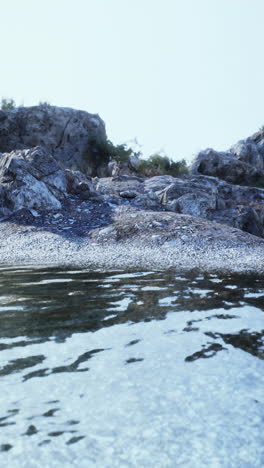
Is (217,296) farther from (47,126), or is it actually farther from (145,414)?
(47,126)

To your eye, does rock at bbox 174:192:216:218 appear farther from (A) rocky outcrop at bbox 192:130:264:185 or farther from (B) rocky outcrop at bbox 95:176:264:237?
(A) rocky outcrop at bbox 192:130:264:185

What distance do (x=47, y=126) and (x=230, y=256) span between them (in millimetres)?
17501

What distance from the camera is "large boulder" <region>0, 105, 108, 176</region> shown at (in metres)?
23.3

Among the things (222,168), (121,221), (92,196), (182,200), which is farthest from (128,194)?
(222,168)

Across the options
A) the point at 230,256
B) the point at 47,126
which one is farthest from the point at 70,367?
the point at 47,126

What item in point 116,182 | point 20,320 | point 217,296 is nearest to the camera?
point 20,320

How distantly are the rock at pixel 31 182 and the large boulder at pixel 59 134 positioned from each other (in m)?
8.99

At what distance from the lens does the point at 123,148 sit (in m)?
24.9

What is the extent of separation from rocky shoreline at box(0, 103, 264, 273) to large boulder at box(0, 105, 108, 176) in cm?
670

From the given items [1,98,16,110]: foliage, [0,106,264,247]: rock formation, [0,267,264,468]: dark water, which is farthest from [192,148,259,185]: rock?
[0,267,264,468]: dark water

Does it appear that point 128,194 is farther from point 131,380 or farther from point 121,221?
point 131,380

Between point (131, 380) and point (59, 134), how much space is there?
2278 centimetres

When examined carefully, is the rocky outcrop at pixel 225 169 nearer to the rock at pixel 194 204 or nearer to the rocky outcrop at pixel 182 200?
the rocky outcrop at pixel 182 200

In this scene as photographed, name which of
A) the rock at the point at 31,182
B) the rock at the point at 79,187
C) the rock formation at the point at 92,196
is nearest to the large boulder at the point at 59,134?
the rock formation at the point at 92,196
